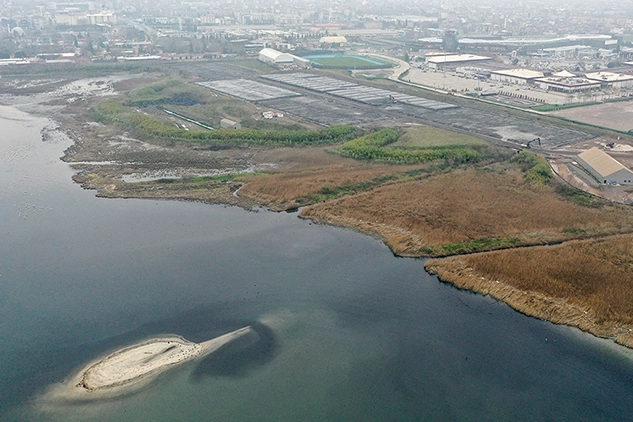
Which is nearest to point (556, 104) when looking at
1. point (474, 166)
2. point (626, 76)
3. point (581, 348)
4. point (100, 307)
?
point (626, 76)

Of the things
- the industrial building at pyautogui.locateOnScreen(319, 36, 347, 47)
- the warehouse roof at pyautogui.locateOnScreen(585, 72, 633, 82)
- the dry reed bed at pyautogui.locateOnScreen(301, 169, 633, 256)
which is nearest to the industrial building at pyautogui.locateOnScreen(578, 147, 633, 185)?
the dry reed bed at pyautogui.locateOnScreen(301, 169, 633, 256)

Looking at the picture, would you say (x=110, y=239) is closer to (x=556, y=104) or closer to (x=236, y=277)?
(x=236, y=277)

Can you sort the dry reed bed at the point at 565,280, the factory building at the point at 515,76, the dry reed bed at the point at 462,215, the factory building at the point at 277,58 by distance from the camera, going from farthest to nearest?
the factory building at the point at 277,58
the factory building at the point at 515,76
the dry reed bed at the point at 462,215
the dry reed bed at the point at 565,280

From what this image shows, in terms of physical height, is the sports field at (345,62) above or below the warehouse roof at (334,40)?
below

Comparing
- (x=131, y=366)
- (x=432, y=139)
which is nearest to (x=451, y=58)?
(x=432, y=139)

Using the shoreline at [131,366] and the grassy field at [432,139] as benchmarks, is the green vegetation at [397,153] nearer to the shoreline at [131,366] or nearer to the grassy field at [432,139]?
the grassy field at [432,139]

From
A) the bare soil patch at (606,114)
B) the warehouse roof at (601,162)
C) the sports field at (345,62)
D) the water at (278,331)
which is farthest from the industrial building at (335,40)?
the water at (278,331)
